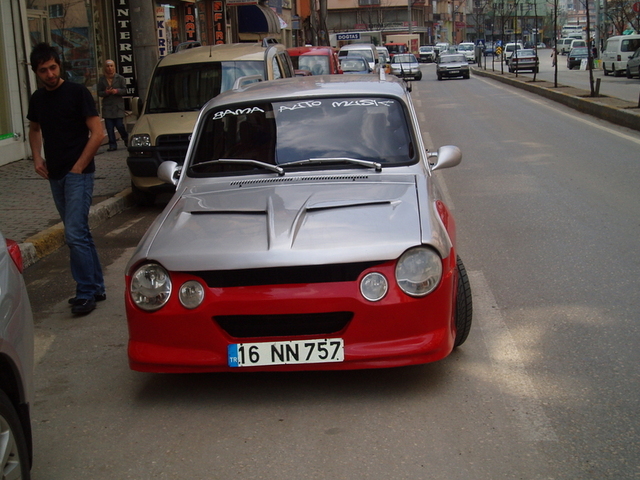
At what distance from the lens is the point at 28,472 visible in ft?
10.6

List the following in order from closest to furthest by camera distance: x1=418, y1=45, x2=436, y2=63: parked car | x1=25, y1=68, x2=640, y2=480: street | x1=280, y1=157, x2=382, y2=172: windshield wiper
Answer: x1=25, y1=68, x2=640, y2=480: street, x1=280, y1=157, x2=382, y2=172: windshield wiper, x1=418, y1=45, x2=436, y2=63: parked car

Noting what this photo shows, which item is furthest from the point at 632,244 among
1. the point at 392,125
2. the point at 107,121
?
the point at 107,121

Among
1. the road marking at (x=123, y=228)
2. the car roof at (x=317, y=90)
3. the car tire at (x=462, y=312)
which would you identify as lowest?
the road marking at (x=123, y=228)

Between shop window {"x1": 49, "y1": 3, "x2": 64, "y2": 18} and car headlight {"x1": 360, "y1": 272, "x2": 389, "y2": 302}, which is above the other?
shop window {"x1": 49, "y1": 3, "x2": 64, "y2": 18}

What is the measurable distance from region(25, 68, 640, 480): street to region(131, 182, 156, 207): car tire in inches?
159

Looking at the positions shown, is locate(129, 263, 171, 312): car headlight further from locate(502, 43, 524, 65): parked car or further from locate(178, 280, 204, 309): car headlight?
locate(502, 43, 524, 65): parked car

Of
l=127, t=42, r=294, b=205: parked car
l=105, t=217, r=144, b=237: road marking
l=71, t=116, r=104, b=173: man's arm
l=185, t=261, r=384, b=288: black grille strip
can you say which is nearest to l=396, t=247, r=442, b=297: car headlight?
l=185, t=261, r=384, b=288: black grille strip

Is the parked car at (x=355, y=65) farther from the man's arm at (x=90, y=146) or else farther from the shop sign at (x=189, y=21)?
the man's arm at (x=90, y=146)

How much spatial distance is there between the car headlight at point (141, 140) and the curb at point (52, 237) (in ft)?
2.58

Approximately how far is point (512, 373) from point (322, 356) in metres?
1.12

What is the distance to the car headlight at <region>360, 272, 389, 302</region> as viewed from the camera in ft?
13.8

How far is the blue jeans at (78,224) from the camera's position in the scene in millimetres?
6250

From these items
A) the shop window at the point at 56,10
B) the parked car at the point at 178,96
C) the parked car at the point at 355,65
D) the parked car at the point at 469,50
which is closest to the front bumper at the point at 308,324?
the parked car at the point at 178,96

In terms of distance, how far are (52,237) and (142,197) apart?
2.67 m
